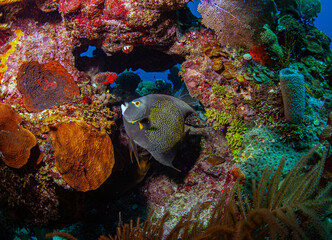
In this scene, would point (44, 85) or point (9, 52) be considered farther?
point (9, 52)

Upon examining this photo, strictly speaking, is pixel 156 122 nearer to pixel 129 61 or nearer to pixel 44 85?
pixel 44 85

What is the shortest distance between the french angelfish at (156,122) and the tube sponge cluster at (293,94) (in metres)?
1.71

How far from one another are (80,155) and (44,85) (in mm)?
2257

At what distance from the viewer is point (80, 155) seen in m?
2.82

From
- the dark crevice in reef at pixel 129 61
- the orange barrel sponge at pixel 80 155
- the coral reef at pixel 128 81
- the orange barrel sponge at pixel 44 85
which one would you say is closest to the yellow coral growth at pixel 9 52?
the orange barrel sponge at pixel 44 85

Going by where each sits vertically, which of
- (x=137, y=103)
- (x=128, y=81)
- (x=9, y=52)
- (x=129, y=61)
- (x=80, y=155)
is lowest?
(x=128, y=81)

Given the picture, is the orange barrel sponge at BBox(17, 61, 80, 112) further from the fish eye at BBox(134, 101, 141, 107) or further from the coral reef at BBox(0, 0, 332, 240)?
the fish eye at BBox(134, 101, 141, 107)

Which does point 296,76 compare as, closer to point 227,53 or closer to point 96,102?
point 227,53

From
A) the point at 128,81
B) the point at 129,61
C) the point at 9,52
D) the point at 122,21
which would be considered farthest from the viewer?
the point at 128,81

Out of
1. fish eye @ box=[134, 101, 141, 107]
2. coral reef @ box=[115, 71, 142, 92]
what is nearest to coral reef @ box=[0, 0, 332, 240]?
fish eye @ box=[134, 101, 141, 107]

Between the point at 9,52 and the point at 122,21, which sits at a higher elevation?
the point at 122,21

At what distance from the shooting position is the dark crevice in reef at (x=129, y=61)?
6.30 m

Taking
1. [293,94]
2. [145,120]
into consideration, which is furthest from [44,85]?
[293,94]

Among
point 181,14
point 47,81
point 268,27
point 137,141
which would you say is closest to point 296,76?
point 268,27
